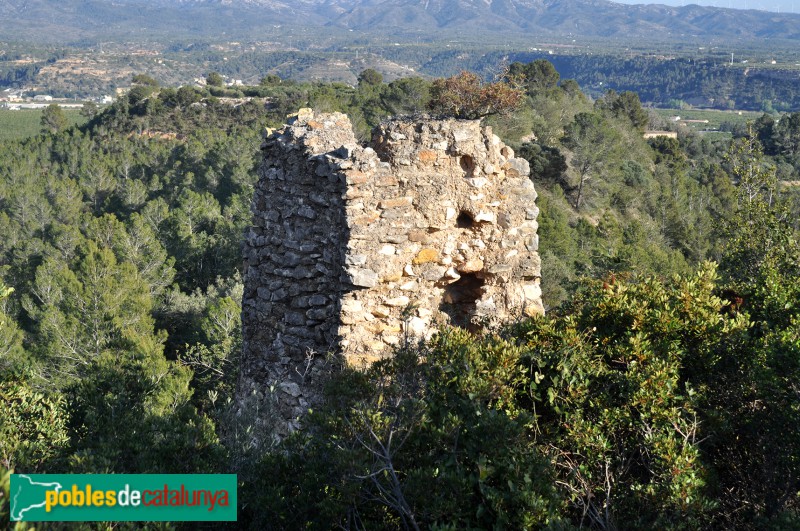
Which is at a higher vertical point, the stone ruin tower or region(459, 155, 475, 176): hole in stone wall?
region(459, 155, 475, 176): hole in stone wall

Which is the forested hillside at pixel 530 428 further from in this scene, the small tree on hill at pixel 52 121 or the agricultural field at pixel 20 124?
the agricultural field at pixel 20 124

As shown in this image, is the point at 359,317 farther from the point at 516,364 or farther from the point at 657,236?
the point at 657,236

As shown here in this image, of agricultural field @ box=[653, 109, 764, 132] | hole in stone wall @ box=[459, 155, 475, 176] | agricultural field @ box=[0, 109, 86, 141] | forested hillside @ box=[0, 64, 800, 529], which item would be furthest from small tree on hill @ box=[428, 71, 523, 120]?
agricultural field @ box=[653, 109, 764, 132]

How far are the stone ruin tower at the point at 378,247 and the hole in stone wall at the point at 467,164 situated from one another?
1 centimetres

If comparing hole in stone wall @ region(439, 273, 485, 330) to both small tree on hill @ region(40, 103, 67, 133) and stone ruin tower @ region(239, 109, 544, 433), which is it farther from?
small tree on hill @ region(40, 103, 67, 133)

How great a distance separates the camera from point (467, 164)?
595 cm

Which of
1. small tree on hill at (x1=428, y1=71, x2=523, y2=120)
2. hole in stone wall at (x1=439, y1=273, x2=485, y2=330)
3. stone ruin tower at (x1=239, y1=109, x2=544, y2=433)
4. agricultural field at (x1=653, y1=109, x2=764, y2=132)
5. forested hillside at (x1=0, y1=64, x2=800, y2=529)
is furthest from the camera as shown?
agricultural field at (x1=653, y1=109, x2=764, y2=132)

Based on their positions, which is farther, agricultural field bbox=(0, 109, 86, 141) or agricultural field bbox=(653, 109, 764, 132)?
agricultural field bbox=(653, 109, 764, 132)

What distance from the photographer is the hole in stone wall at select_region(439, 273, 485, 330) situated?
6027 millimetres

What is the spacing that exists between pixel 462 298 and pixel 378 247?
42.1 inches

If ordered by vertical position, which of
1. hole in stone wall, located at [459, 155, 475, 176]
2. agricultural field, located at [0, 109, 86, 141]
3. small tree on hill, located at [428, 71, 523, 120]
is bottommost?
agricultural field, located at [0, 109, 86, 141]

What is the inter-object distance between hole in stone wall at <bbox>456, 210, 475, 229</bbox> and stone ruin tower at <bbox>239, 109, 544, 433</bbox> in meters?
0.01

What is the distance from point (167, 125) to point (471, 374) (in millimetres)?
48044

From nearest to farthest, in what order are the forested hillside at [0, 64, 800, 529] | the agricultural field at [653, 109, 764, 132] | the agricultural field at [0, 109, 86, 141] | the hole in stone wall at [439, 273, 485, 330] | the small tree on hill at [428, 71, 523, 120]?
the forested hillside at [0, 64, 800, 529]
the hole in stone wall at [439, 273, 485, 330]
the small tree on hill at [428, 71, 523, 120]
the agricultural field at [0, 109, 86, 141]
the agricultural field at [653, 109, 764, 132]
